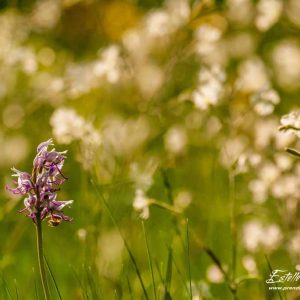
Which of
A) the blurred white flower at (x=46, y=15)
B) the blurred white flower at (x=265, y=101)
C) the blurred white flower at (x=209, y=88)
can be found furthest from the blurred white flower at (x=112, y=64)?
the blurred white flower at (x=46, y=15)

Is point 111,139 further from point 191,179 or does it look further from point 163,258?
point 191,179

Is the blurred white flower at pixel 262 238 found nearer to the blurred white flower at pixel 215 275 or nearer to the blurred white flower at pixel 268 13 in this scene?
the blurred white flower at pixel 215 275

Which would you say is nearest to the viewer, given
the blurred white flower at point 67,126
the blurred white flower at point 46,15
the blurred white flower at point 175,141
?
the blurred white flower at point 67,126

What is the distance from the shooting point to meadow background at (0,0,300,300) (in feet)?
7.99

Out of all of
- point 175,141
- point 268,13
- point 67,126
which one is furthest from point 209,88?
point 175,141

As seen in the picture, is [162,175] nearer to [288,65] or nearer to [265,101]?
[265,101]

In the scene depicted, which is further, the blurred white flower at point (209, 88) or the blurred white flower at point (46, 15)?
the blurred white flower at point (46, 15)

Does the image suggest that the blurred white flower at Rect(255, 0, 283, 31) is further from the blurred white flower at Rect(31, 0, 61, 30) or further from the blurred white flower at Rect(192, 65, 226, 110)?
the blurred white flower at Rect(31, 0, 61, 30)

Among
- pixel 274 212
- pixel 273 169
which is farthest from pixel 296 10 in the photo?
pixel 273 169

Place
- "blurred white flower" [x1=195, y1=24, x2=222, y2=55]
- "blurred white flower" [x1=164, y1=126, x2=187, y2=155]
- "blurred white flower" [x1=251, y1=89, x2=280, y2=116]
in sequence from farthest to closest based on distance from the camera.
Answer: "blurred white flower" [x1=164, y1=126, x2=187, y2=155]
"blurred white flower" [x1=195, y1=24, x2=222, y2=55]
"blurred white flower" [x1=251, y1=89, x2=280, y2=116]

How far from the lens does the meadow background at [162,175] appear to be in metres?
2.44

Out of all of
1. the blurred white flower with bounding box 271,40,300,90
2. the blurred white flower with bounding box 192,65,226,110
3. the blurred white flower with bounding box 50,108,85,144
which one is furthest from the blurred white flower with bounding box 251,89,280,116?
the blurred white flower with bounding box 271,40,300,90

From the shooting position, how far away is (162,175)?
234 cm

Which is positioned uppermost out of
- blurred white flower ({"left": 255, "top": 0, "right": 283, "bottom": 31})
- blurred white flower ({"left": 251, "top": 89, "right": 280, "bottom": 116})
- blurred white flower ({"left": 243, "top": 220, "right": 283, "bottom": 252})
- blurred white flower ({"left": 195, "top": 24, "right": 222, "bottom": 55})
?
blurred white flower ({"left": 255, "top": 0, "right": 283, "bottom": 31})
